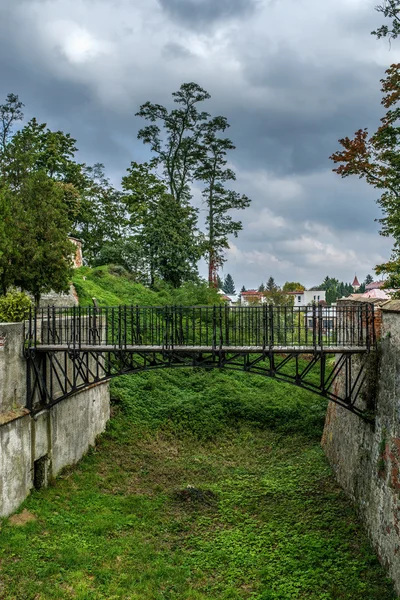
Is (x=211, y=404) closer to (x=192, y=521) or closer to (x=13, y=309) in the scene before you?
(x=192, y=521)

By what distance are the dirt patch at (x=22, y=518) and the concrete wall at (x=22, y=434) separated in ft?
0.69

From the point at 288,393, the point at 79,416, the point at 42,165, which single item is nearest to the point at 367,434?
the point at 79,416

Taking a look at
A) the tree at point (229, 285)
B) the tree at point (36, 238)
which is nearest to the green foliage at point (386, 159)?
the tree at point (36, 238)

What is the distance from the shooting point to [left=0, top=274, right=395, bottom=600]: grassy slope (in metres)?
9.06

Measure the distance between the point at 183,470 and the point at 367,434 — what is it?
20.7 feet

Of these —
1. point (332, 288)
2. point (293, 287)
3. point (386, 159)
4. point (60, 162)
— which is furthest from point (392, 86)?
point (332, 288)

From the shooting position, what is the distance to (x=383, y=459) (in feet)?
33.1

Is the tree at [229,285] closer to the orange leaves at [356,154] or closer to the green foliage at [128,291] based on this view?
the green foliage at [128,291]

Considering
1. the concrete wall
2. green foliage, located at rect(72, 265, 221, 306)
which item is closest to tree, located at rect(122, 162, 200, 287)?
green foliage, located at rect(72, 265, 221, 306)

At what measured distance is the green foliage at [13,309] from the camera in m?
12.6

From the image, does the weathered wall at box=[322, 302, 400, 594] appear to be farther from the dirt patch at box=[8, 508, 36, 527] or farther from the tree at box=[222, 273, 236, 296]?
the tree at box=[222, 273, 236, 296]

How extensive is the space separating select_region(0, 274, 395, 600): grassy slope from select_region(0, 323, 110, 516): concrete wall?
1.74 ft

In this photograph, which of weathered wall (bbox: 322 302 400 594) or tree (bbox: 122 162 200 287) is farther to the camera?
tree (bbox: 122 162 200 287)

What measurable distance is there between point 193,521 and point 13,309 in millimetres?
7677
